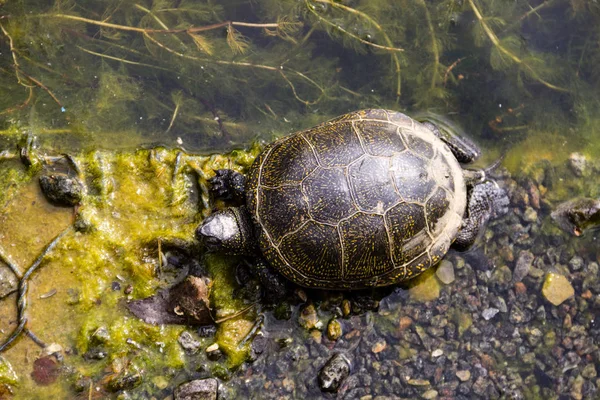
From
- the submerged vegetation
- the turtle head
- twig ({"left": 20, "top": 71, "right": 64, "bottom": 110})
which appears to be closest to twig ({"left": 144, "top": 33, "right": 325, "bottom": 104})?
the submerged vegetation

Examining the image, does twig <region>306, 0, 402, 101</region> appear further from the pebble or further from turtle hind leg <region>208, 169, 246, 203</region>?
the pebble

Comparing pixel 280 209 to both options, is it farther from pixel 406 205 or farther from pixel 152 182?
pixel 152 182

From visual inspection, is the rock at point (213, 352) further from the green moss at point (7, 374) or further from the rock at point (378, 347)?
the green moss at point (7, 374)

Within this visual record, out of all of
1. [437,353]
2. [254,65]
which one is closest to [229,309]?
[437,353]

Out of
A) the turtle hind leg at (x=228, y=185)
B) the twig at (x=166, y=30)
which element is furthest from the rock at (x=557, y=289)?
the twig at (x=166, y=30)

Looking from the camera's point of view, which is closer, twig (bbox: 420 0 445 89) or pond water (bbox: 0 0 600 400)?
pond water (bbox: 0 0 600 400)

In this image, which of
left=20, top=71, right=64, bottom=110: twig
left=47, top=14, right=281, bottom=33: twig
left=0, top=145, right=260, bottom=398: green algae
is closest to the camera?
left=0, top=145, right=260, bottom=398: green algae
